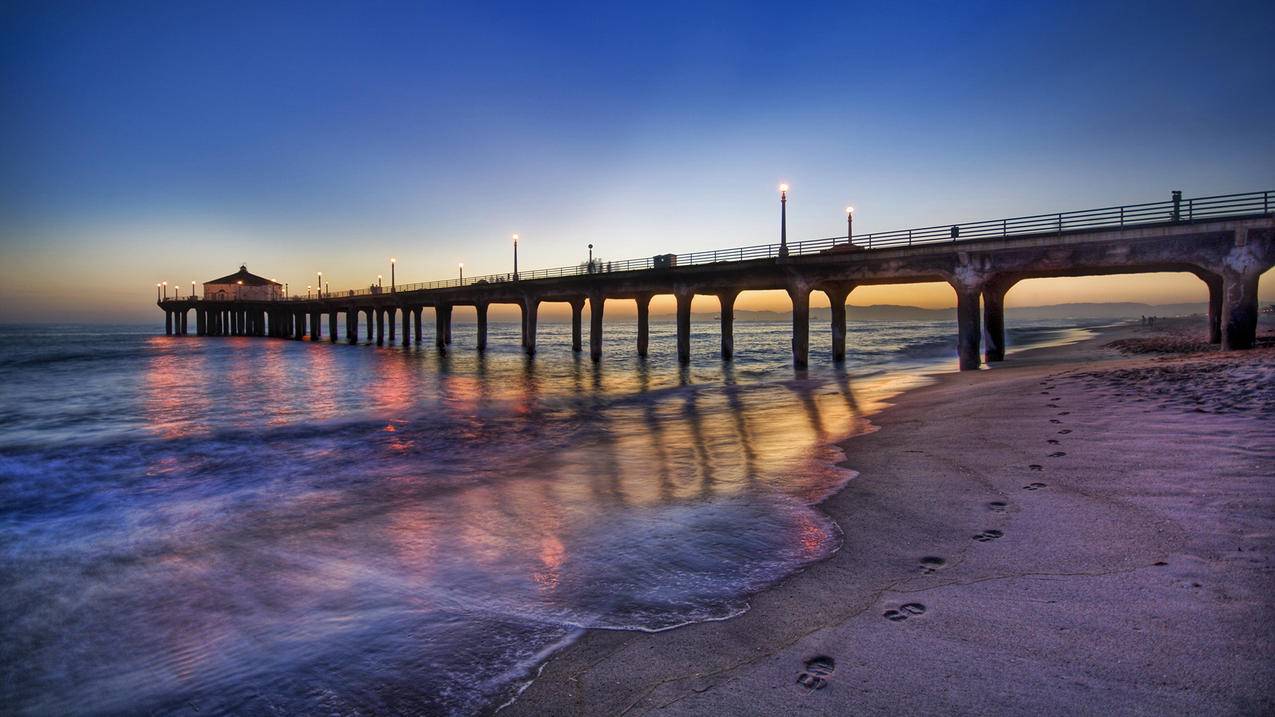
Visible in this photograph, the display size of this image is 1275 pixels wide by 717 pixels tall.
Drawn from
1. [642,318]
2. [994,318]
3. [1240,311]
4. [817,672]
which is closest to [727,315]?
[642,318]

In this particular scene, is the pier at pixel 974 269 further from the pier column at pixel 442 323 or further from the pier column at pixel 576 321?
the pier column at pixel 442 323

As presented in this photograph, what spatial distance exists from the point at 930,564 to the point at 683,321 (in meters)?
34.2

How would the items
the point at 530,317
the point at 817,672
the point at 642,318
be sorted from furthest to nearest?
the point at 530,317 < the point at 642,318 < the point at 817,672

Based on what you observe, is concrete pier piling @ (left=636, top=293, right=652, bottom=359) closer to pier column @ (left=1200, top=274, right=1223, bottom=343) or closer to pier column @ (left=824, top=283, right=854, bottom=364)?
pier column @ (left=824, top=283, right=854, bottom=364)

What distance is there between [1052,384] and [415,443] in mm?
17614

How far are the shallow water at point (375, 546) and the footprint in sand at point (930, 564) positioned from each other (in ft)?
3.06

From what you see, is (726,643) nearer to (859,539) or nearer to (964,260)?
(859,539)

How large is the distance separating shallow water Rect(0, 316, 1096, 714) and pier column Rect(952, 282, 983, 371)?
9039 millimetres

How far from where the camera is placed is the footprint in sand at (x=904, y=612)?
4.54 m

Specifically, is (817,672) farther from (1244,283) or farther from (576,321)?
(576,321)

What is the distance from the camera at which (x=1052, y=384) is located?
603 inches

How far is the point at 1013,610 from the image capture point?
14.7ft

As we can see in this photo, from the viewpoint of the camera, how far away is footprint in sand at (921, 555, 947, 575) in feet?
17.7

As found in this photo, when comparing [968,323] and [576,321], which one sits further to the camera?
[576,321]
